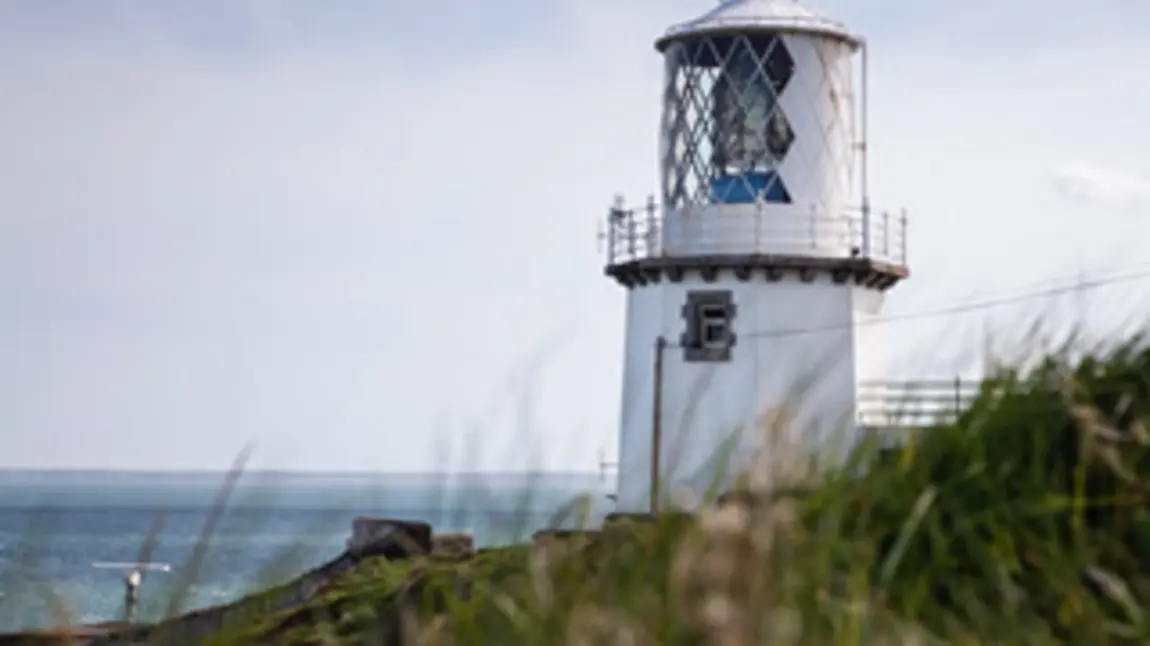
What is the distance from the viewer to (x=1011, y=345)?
666cm

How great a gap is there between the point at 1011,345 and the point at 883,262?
15299 mm

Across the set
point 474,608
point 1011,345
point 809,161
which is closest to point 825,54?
point 809,161

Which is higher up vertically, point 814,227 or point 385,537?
point 814,227

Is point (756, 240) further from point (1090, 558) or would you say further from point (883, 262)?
point (1090, 558)

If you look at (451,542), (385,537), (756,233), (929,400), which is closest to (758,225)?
(756,233)

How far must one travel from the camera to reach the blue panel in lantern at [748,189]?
2150 cm

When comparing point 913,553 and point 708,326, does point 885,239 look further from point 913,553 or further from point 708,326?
point 913,553

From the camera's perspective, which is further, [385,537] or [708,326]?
[708,326]

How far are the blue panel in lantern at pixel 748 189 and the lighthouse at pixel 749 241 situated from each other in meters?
0.01

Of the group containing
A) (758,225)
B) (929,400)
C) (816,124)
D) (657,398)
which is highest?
(816,124)

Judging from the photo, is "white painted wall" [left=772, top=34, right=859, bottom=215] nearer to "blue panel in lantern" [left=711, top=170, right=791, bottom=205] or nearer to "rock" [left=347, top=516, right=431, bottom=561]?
"blue panel in lantern" [left=711, top=170, right=791, bottom=205]

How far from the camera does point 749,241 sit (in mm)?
21391

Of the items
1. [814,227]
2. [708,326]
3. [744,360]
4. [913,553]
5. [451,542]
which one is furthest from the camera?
[814,227]

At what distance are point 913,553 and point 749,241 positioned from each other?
1574 cm
